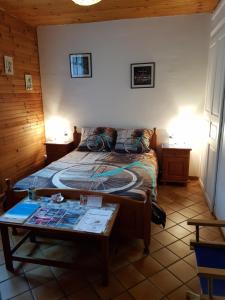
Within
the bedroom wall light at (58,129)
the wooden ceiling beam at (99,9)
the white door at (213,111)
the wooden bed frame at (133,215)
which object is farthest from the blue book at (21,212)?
the wooden ceiling beam at (99,9)

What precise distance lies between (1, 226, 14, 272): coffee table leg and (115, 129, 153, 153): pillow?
195cm

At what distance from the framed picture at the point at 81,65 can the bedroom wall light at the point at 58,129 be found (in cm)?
80

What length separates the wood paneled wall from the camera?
3158 mm

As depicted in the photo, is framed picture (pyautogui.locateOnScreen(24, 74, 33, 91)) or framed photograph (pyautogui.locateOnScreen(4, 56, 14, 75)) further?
framed picture (pyautogui.locateOnScreen(24, 74, 33, 91))

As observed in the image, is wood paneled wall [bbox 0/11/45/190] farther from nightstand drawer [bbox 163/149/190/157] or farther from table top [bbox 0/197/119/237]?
nightstand drawer [bbox 163/149/190/157]

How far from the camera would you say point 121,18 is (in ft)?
11.3

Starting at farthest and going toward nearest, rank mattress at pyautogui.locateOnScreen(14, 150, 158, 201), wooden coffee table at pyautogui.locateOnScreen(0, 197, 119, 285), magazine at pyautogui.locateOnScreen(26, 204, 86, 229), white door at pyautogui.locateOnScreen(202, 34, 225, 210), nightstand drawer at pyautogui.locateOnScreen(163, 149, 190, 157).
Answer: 1. nightstand drawer at pyautogui.locateOnScreen(163, 149, 190, 157)
2. white door at pyautogui.locateOnScreen(202, 34, 225, 210)
3. mattress at pyautogui.locateOnScreen(14, 150, 158, 201)
4. magazine at pyautogui.locateOnScreen(26, 204, 86, 229)
5. wooden coffee table at pyautogui.locateOnScreen(0, 197, 119, 285)

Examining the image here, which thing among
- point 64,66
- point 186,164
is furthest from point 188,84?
point 64,66

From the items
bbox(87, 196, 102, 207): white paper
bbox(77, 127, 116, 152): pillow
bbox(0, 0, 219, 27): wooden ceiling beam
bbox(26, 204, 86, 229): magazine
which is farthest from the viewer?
bbox(77, 127, 116, 152): pillow

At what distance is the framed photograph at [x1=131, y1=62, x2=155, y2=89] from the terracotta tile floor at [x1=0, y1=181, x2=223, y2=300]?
216 centimetres

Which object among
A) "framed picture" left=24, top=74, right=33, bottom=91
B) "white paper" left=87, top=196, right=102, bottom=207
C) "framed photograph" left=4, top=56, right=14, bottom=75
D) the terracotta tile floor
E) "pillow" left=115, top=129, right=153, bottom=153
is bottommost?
the terracotta tile floor

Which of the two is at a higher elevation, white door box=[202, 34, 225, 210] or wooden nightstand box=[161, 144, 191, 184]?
white door box=[202, 34, 225, 210]

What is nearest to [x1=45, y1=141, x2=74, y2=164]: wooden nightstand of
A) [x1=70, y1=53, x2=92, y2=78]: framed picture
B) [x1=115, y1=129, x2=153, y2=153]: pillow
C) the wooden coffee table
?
[x1=115, y1=129, x2=153, y2=153]: pillow

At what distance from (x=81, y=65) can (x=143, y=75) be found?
3.31 ft
